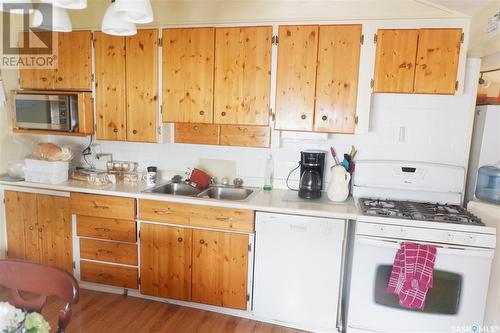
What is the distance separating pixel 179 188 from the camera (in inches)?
120

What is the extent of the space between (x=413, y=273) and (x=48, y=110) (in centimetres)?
297

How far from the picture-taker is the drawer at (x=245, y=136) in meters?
2.88

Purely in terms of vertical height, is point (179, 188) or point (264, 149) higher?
point (264, 149)

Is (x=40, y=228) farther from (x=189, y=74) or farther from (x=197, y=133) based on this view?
(x=189, y=74)

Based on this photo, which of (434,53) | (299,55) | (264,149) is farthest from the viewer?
(264,149)

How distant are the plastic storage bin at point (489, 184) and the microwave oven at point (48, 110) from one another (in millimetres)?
3119

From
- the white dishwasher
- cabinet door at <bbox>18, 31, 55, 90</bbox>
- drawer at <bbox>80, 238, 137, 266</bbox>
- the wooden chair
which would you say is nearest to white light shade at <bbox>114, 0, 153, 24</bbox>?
the wooden chair

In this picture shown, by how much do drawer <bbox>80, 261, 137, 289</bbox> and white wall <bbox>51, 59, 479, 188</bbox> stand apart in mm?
1186

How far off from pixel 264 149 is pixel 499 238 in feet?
5.59

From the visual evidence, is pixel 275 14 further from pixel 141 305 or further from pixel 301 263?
pixel 141 305

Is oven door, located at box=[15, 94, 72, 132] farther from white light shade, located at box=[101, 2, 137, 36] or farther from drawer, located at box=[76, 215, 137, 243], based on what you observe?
white light shade, located at box=[101, 2, 137, 36]

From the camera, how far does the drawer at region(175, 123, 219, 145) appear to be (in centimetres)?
299

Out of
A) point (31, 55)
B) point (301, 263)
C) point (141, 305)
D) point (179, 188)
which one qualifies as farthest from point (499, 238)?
point (31, 55)

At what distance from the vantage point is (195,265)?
103 inches
